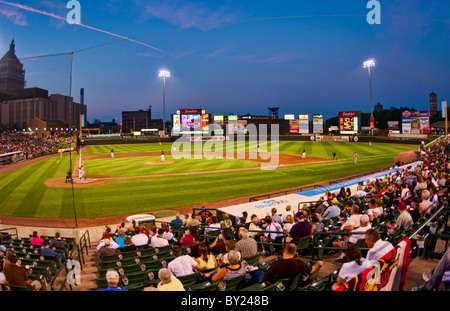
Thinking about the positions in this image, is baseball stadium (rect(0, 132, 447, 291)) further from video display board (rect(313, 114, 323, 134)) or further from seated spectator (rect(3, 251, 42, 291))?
video display board (rect(313, 114, 323, 134))

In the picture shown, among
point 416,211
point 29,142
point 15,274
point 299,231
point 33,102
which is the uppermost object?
point 33,102

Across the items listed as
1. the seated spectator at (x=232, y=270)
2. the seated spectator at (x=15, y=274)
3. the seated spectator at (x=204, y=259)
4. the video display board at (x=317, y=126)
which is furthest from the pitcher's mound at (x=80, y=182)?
the video display board at (x=317, y=126)

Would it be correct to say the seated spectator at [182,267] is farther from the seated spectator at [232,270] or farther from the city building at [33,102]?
the city building at [33,102]

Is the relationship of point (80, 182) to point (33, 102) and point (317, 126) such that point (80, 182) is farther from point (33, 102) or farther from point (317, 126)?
point (317, 126)

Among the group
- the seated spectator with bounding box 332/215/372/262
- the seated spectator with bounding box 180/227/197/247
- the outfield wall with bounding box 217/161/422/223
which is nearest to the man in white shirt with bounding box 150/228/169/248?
the seated spectator with bounding box 180/227/197/247

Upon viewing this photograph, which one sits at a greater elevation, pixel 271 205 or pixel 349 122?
pixel 349 122

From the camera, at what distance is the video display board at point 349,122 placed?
260ft

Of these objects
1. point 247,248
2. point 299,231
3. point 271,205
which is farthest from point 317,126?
point 247,248

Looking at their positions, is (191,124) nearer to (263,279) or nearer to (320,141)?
(320,141)

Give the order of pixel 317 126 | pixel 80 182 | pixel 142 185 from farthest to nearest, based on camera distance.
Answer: pixel 317 126 < pixel 80 182 < pixel 142 185

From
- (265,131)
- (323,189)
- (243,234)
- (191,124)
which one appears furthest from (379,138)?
(243,234)

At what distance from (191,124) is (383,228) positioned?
77.8 m

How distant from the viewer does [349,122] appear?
263ft

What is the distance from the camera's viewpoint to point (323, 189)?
722 inches
